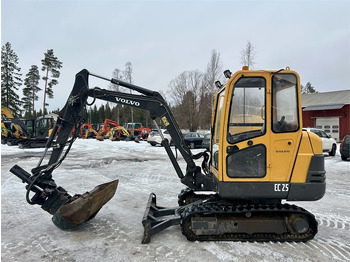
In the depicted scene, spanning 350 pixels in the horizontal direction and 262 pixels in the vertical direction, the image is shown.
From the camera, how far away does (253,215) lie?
14.7 ft

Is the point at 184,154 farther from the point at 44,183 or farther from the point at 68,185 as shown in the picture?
the point at 68,185

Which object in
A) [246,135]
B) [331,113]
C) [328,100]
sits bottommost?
[246,135]

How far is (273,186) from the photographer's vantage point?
434cm

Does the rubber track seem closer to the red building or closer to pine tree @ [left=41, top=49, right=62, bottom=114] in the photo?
the red building

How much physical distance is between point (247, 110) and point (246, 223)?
1875 mm

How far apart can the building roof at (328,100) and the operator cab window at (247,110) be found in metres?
28.6

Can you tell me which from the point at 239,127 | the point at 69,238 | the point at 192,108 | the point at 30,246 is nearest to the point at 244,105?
the point at 239,127

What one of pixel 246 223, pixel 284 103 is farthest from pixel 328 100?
pixel 246 223

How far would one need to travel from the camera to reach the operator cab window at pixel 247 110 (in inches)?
173

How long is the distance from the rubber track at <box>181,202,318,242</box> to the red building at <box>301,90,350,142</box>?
28.2 meters

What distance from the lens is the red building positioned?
92.3 feet

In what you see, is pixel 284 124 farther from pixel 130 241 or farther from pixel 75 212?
pixel 75 212

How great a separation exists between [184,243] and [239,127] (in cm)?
210

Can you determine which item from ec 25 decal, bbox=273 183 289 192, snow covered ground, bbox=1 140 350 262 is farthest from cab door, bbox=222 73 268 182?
snow covered ground, bbox=1 140 350 262
